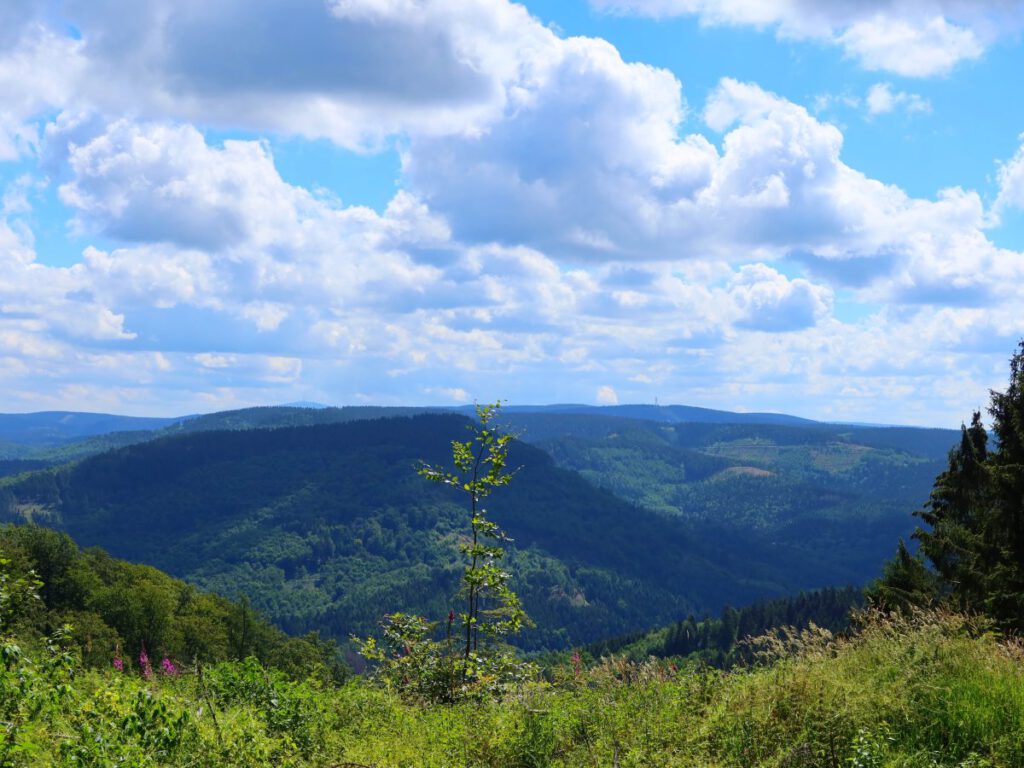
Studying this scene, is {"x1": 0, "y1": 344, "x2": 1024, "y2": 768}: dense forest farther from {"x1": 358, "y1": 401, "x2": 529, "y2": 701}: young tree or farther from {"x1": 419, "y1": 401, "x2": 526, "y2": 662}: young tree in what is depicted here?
{"x1": 419, "y1": 401, "x2": 526, "y2": 662}: young tree

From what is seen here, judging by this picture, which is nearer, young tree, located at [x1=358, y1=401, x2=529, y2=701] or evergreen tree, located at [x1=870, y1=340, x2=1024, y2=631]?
young tree, located at [x1=358, y1=401, x2=529, y2=701]

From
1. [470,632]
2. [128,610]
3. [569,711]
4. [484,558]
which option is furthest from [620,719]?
[128,610]

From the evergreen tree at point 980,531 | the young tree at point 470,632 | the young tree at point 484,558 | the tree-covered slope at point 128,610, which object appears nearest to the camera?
the young tree at point 470,632

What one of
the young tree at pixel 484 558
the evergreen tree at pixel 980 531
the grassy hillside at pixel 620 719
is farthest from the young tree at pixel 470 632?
the evergreen tree at pixel 980 531

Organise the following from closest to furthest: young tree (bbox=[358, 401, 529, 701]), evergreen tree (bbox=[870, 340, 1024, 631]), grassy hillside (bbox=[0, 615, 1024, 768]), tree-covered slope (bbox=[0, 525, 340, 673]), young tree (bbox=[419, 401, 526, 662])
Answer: grassy hillside (bbox=[0, 615, 1024, 768]), young tree (bbox=[358, 401, 529, 701]), young tree (bbox=[419, 401, 526, 662]), evergreen tree (bbox=[870, 340, 1024, 631]), tree-covered slope (bbox=[0, 525, 340, 673])

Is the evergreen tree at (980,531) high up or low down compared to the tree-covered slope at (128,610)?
up

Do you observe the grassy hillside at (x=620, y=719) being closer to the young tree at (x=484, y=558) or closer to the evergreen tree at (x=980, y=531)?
the young tree at (x=484, y=558)

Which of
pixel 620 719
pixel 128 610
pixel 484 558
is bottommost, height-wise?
pixel 128 610

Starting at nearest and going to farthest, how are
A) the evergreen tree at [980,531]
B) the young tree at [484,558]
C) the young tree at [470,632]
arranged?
the young tree at [470,632] < the young tree at [484,558] < the evergreen tree at [980,531]

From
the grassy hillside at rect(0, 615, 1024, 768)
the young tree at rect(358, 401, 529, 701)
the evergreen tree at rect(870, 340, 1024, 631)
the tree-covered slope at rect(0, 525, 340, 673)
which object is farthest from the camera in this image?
the tree-covered slope at rect(0, 525, 340, 673)

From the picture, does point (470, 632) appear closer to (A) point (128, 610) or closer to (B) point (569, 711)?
(B) point (569, 711)

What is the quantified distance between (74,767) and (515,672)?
769 centimetres

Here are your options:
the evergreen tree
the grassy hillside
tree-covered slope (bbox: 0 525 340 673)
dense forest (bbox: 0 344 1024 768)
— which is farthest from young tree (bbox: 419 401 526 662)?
tree-covered slope (bbox: 0 525 340 673)

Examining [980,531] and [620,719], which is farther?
[980,531]
